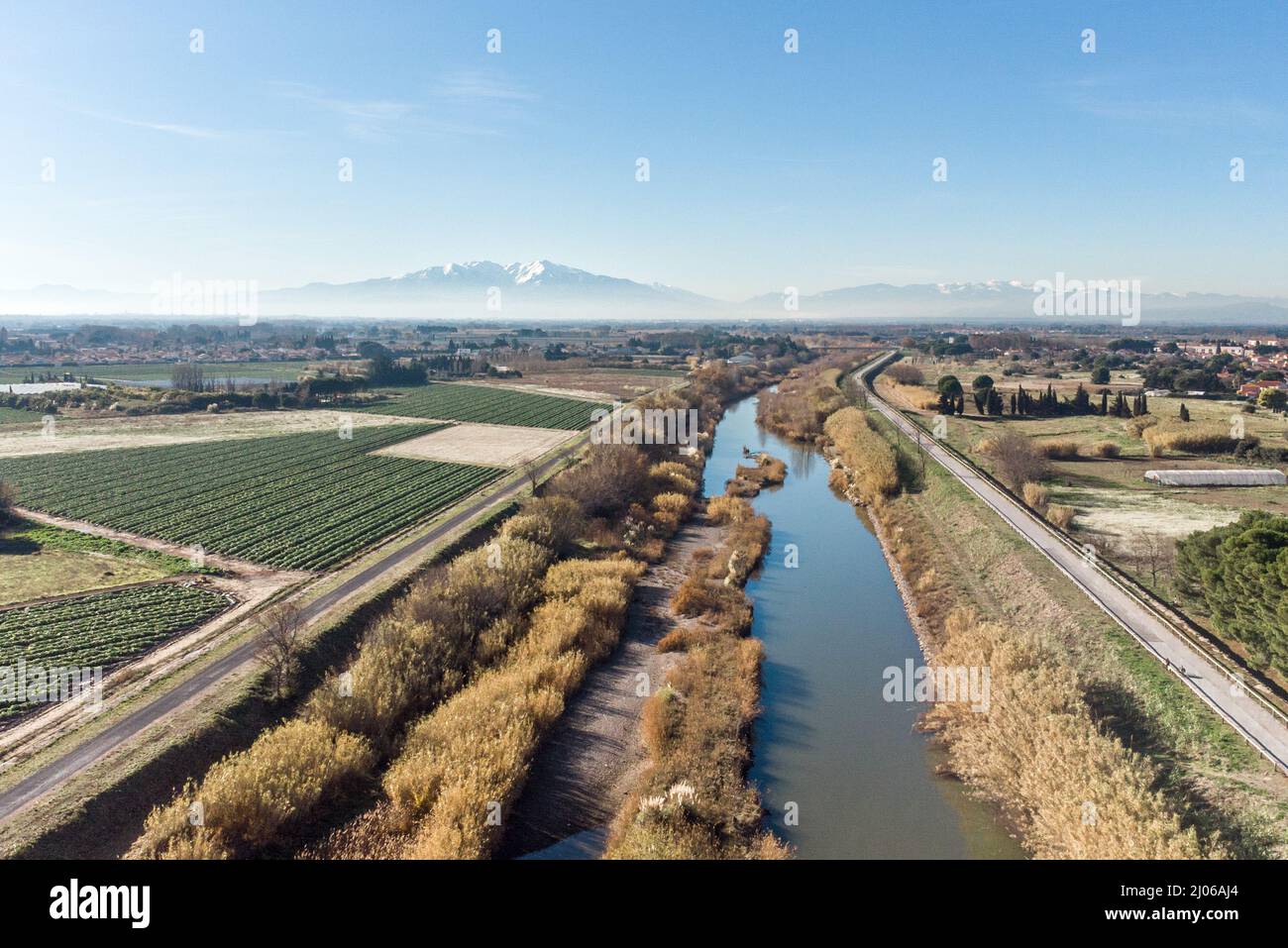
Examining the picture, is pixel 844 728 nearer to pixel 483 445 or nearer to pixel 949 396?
pixel 483 445

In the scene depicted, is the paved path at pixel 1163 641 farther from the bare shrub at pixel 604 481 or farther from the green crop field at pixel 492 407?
the green crop field at pixel 492 407

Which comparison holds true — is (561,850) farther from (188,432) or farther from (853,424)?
(188,432)

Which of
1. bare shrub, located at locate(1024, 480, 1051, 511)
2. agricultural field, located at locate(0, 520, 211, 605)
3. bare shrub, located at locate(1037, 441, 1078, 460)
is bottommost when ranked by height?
agricultural field, located at locate(0, 520, 211, 605)

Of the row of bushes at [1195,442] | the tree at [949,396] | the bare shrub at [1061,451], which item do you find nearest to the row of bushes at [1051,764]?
the bare shrub at [1061,451]

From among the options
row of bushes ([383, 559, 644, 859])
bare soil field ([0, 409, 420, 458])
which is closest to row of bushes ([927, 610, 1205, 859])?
row of bushes ([383, 559, 644, 859])

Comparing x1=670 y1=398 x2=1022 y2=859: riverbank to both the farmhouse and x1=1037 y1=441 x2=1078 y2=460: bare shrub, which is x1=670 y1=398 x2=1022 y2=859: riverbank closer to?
the farmhouse
